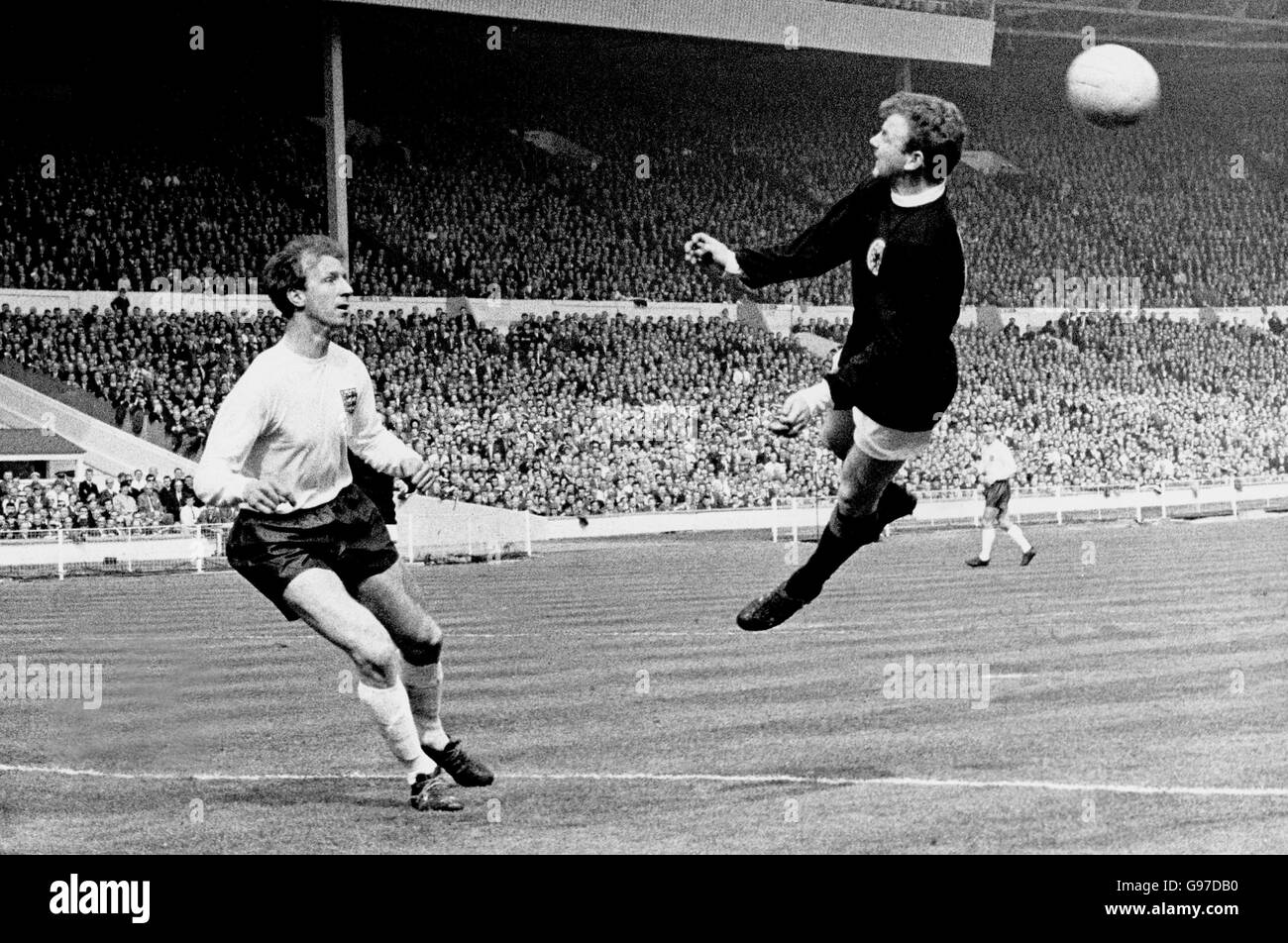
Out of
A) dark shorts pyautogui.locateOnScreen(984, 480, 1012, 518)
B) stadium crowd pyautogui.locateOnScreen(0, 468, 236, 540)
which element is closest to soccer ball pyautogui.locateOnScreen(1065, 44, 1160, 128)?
dark shorts pyautogui.locateOnScreen(984, 480, 1012, 518)

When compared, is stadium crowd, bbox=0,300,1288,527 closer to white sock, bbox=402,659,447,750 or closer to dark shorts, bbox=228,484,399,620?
Answer: white sock, bbox=402,659,447,750

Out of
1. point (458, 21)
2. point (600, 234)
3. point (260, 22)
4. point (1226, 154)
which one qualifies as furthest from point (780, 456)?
point (1226, 154)

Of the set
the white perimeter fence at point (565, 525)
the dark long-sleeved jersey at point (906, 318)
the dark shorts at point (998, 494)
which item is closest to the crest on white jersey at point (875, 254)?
the dark long-sleeved jersey at point (906, 318)

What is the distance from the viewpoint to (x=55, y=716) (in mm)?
11508

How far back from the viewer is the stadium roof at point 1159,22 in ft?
116

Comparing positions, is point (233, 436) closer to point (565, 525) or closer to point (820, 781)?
point (820, 781)

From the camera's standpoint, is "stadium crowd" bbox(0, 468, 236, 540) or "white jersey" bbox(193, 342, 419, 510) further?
"stadium crowd" bbox(0, 468, 236, 540)

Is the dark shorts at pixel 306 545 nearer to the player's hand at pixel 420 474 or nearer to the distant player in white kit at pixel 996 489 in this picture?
the player's hand at pixel 420 474

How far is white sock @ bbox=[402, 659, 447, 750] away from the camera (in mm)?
7047

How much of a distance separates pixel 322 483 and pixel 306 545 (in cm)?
23

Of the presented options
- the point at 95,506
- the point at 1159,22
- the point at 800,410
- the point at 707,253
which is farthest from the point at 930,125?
the point at 1159,22

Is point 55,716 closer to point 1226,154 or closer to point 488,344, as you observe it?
point 488,344

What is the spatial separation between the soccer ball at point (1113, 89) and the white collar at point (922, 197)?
4.40ft

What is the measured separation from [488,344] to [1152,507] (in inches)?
537
